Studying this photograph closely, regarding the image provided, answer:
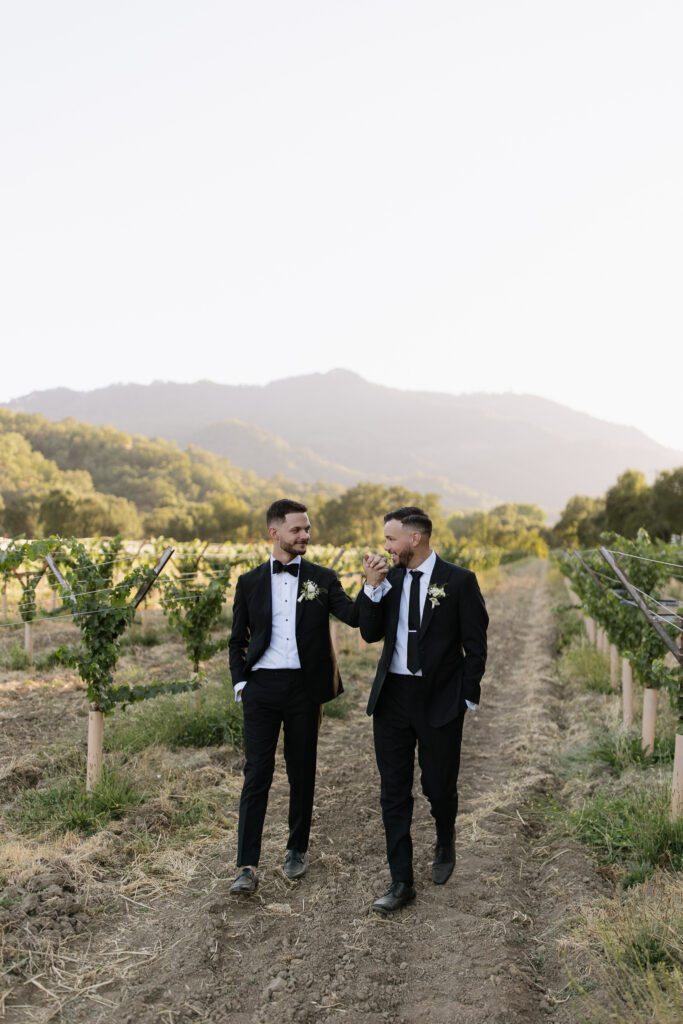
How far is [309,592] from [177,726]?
355 centimetres

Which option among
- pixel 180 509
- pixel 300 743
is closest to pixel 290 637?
pixel 300 743

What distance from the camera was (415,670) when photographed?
4.47m

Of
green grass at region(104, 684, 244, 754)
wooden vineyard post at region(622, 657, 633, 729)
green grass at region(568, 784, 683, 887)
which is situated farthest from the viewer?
wooden vineyard post at region(622, 657, 633, 729)

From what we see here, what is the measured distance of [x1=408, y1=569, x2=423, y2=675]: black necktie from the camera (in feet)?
14.7

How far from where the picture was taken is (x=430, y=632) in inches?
179

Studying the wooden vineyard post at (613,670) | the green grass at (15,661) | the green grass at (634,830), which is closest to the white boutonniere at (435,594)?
the green grass at (634,830)

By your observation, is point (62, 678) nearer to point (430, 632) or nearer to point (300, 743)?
point (300, 743)

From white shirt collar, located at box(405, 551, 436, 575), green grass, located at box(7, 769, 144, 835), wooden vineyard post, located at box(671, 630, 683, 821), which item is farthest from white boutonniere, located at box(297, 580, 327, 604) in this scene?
wooden vineyard post, located at box(671, 630, 683, 821)

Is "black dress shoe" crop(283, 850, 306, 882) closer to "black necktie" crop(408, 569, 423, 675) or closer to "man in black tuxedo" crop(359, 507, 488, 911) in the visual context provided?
"man in black tuxedo" crop(359, 507, 488, 911)

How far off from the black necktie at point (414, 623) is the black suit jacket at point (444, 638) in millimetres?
29

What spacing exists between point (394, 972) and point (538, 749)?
174 inches

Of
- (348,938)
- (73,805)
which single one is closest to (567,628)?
(73,805)

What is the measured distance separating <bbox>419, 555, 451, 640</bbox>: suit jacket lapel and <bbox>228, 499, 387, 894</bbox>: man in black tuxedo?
38cm

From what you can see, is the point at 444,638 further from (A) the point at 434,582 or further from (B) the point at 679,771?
(B) the point at 679,771
